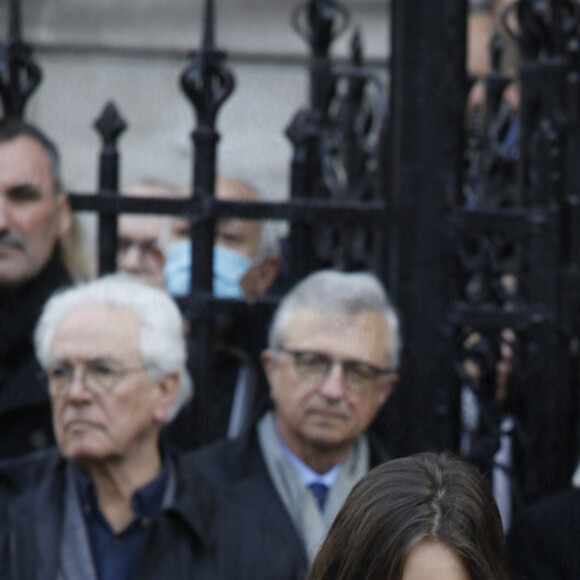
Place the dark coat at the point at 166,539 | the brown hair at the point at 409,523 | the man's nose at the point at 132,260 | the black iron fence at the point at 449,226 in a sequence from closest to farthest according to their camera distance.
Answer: the brown hair at the point at 409,523, the dark coat at the point at 166,539, the black iron fence at the point at 449,226, the man's nose at the point at 132,260

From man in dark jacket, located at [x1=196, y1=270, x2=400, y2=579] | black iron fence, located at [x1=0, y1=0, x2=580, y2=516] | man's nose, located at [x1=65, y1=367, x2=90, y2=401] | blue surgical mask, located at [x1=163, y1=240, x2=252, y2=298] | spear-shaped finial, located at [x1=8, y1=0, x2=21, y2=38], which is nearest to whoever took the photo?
man's nose, located at [x1=65, y1=367, x2=90, y2=401]

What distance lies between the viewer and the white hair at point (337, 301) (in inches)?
Answer: 151

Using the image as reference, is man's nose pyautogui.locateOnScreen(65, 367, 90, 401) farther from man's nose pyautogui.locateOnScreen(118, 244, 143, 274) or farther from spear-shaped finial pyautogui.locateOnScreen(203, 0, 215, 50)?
man's nose pyautogui.locateOnScreen(118, 244, 143, 274)

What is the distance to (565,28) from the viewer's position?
408 cm

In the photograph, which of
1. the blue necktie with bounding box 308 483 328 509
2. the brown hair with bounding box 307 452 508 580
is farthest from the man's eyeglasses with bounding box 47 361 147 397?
the brown hair with bounding box 307 452 508 580

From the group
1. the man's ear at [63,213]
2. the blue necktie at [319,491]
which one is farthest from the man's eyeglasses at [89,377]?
the blue necktie at [319,491]

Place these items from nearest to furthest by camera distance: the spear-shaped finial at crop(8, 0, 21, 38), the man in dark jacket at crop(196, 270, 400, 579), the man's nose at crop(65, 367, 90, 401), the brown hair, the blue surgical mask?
the brown hair < the man's nose at crop(65, 367, 90, 401) < the man in dark jacket at crop(196, 270, 400, 579) < the spear-shaped finial at crop(8, 0, 21, 38) < the blue surgical mask

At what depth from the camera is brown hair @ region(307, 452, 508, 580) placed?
211 centimetres

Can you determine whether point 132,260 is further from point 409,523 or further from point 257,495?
point 409,523

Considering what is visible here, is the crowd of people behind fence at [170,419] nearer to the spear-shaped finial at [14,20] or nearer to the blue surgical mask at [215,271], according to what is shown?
the blue surgical mask at [215,271]

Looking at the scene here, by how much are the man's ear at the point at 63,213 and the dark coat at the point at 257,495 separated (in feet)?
2.14

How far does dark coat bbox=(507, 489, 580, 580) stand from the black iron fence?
485mm

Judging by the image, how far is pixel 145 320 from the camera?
367 centimetres

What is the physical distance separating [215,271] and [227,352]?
0.23 metres
